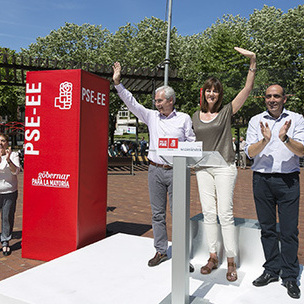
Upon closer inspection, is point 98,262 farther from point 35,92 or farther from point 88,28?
point 88,28

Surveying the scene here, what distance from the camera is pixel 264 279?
3.02m

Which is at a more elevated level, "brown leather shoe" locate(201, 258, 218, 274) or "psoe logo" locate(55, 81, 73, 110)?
"psoe logo" locate(55, 81, 73, 110)

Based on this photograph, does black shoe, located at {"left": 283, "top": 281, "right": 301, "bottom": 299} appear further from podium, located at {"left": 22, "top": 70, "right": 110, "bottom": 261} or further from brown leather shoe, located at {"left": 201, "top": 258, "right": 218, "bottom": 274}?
podium, located at {"left": 22, "top": 70, "right": 110, "bottom": 261}

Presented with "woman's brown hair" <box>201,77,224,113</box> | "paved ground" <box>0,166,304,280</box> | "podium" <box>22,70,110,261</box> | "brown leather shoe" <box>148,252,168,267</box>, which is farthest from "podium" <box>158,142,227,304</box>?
"podium" <box>22,70,110,261</box>

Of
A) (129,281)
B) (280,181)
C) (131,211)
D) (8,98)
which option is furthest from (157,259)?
(8,98)

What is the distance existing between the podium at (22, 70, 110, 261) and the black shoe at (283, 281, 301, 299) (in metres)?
2.36

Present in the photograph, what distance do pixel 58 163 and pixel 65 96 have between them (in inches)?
31.9

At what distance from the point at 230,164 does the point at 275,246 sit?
0.87 m

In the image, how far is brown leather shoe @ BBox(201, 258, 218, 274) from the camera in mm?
3252

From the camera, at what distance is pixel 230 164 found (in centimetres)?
297

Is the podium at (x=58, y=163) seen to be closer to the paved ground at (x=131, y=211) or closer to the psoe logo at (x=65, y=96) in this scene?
the psoe logo at (x=65, y=96)

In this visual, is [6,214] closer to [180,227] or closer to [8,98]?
[180,227]

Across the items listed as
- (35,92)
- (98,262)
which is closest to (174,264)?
(98,262)

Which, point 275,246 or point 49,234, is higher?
point 275,246
